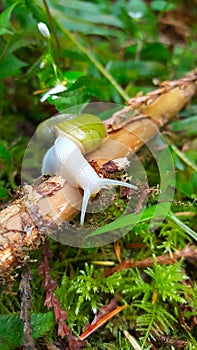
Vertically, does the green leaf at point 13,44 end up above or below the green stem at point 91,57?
above

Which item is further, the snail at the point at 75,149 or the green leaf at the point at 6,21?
the green leaf at the point at 6,21

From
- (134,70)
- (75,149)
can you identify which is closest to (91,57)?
(134,70)

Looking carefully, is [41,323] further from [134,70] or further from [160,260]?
[134,70]

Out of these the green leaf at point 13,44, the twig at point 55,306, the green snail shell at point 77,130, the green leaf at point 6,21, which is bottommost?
the twig at point 55,306

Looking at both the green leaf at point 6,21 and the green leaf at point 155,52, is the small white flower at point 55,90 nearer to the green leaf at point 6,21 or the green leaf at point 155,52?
the green leaf at point 6,21

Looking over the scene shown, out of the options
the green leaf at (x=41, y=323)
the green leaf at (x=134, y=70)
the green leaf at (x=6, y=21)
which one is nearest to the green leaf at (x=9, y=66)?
the green leaf at (x=6, y=21)

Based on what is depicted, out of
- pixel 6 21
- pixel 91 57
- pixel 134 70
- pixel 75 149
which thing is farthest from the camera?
pixel 134 70

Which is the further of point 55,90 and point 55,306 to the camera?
point 55,90
